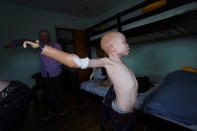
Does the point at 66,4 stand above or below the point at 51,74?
above

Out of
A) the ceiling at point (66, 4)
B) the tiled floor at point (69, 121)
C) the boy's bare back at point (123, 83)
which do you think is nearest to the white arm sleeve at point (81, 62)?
the boy's bare back at point (123, 83)

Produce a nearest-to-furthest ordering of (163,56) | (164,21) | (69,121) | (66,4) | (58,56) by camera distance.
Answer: (58,56) < (164,21) < (69,121) < (163,56) < (66,4)

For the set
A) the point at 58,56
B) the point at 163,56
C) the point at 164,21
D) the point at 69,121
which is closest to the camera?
the point at 58,56

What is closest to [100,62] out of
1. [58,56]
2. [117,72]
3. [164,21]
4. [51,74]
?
[117,72]

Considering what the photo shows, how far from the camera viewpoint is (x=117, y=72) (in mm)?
500

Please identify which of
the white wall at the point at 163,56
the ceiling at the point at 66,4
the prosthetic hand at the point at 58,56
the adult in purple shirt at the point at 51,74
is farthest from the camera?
the ceiling at the point at 66,4

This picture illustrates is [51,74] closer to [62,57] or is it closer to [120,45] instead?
[62,57]

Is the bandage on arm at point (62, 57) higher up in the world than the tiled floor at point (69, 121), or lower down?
higher up

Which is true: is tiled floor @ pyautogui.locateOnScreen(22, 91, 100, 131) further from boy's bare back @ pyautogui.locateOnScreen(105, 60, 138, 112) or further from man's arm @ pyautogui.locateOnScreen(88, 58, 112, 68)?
man's arm @ pyautogui.locateOnScreen(88, 58, 112, 68)

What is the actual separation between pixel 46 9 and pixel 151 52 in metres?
2.63

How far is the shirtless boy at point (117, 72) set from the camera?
453 millimetres

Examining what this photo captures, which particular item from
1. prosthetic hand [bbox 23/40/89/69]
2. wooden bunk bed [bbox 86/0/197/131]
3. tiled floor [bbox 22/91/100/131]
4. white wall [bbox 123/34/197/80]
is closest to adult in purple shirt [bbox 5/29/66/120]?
tiled floor [bbox 22/91/100/131]

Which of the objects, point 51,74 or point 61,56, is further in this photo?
point 51,74

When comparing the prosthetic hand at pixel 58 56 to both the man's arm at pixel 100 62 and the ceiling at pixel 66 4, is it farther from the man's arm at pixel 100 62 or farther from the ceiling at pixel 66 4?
the ceiling at pixel 66 4
